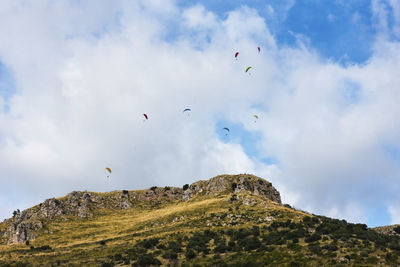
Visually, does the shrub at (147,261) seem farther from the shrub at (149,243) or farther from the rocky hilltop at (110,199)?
the rocky hilltop at (110,199)

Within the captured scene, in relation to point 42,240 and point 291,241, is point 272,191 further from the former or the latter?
point 42,240

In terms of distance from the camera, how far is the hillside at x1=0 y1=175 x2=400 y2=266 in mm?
45688

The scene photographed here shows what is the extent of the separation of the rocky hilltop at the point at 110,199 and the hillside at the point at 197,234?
321mm

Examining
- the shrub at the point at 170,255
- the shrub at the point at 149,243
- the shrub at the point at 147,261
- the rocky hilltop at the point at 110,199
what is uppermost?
the rocky hilltop at the point at 110,199

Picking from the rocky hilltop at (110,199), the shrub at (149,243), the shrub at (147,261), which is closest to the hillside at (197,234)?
the shrub at (149,243)

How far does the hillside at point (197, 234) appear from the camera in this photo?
45.7 meters

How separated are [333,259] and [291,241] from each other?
11.9 meters

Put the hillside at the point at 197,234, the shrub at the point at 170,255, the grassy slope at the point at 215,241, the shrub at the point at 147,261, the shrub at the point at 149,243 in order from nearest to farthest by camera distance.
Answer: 1. the grassy slope at the point at 215,241
2. the hillside at the point at 197,234
3. the shrub at the point at 147,261
4. the shrub at the point at 170,255
5. the shrub at the point at 149,243

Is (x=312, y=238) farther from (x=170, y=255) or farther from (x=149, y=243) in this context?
(x=149, y=243)

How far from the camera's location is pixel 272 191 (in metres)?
101

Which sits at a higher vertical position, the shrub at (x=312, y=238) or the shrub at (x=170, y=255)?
the shrub at (x=312, y=238)

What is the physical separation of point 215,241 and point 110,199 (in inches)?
2846

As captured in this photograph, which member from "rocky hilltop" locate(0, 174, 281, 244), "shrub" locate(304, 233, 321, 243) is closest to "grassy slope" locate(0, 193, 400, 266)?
"shrub" locate(304, 233, 321, 243)

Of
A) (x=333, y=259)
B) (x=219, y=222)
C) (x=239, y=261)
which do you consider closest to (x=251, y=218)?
(x=219, y=222)
